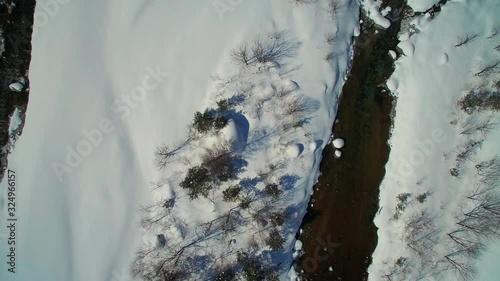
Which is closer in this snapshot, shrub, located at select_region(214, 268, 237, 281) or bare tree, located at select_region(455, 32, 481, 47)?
shrub, located at select_region(214, 268, 237, 281)

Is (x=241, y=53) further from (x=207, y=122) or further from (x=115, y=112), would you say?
(x=115, y=112)

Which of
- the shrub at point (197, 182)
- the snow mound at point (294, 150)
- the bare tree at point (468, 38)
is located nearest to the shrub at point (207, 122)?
the shrub at point (197, 182)

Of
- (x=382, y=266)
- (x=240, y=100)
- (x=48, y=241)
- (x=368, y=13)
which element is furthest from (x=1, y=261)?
(x=368, y=13)

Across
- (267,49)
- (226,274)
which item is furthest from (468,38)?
(226,274)

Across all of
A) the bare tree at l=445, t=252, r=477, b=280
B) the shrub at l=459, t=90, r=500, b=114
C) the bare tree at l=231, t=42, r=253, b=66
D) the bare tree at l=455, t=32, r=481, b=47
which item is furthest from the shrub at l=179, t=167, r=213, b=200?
the bare tree at l=455, t=32, r=481, b=47

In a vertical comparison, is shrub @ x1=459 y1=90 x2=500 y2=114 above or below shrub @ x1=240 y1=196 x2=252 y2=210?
above

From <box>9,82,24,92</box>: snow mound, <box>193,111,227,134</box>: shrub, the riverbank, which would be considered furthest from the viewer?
the riverbank

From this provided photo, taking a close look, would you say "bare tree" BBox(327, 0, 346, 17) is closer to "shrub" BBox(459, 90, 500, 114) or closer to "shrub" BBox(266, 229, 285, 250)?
"shrub" BBox(459, 90, 500, 114)
